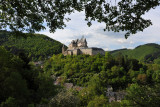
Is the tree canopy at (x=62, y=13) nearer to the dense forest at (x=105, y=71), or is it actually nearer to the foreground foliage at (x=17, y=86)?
the foreground foliage at (x=17, y=86)

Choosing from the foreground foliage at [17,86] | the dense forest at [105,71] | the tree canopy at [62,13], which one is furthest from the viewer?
the dense forest at [105,71]

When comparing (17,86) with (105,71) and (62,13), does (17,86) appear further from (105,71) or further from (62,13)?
(105,71)

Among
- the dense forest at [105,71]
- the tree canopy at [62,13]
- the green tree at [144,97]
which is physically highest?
the tree canopy at [62,13]

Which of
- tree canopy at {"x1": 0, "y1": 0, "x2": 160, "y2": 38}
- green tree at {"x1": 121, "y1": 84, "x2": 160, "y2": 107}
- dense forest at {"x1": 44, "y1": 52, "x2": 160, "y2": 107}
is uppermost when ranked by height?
tree canopy at {"x1": 0, "y1": 0, "x2": 160, "y2": 38}

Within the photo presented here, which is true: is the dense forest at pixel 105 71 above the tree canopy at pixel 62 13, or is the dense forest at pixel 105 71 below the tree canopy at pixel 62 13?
below

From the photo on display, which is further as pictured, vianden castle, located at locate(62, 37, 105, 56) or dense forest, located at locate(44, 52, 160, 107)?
vianden castle, located at locate(62, 37, 105, 56)

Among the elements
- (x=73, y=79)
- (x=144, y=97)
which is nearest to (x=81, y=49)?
(x=73, y=79)

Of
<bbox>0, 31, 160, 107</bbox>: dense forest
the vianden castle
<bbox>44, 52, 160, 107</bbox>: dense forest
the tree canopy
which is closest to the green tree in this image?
<bbox>0, 31, 160, 107</bbox>: dense forest

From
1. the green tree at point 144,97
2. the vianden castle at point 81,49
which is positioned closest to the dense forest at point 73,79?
the green tree at point 144,97

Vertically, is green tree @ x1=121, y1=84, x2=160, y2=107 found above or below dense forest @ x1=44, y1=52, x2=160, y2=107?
above

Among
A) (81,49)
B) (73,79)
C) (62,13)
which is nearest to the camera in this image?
(62,13)

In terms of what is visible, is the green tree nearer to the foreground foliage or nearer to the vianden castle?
the foreground foliage

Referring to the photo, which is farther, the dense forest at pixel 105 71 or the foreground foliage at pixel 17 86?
the dense forest at pixel 105 71

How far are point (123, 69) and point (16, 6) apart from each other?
155 feet
